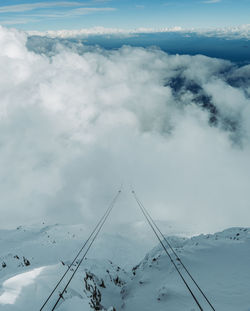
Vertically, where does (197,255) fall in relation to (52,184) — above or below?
above

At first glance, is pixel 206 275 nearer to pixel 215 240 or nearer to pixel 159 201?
pixel 215 240

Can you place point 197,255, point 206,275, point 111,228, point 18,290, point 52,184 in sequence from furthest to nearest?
point 52,184 < point 111,228 < point 197,255 < point 206,275 < point 18,290

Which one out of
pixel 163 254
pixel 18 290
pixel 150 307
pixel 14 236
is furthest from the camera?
pixel 14 236

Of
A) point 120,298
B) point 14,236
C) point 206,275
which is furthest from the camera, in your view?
point 14,236

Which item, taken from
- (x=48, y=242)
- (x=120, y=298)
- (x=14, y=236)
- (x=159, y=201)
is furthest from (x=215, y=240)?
(x=159, y=201)

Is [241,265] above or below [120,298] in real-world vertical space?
above

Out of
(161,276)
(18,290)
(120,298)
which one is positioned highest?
(18,290)

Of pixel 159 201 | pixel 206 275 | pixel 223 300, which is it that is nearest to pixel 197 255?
pixel 206 275

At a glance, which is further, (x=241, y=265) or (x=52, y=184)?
(x=52, y=184)

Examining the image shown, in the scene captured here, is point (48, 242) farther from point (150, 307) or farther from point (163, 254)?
point (150, 307)
